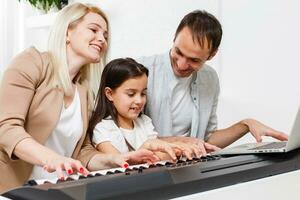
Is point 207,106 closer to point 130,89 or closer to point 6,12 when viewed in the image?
point 130,89

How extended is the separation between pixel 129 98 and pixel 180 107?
211 mm

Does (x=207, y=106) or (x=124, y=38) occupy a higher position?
(x=124, y=38)

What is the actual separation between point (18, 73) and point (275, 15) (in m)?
1.02

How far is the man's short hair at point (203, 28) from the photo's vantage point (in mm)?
1304

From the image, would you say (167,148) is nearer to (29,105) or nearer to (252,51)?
(29,105)

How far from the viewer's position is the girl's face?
128 centimetres

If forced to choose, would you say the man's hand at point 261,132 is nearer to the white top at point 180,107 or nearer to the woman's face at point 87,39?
the white top at point 180,107

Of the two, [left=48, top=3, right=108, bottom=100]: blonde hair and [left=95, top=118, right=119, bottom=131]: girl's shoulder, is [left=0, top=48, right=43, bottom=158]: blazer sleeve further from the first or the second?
[left=95, top=118, right=119, bottom=131]: girl's shoulder

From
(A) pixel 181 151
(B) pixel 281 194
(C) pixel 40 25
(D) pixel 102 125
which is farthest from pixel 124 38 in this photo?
(B) pixel 281 194

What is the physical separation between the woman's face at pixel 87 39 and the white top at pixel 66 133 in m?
0.15

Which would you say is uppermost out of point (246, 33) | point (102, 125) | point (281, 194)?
point (246, 33)

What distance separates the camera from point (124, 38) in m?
2.07

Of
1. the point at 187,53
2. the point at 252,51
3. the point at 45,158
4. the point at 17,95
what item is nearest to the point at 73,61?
the point at 17,95

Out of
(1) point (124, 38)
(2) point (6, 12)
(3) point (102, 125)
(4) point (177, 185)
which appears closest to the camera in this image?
(4) point (177, 185)
